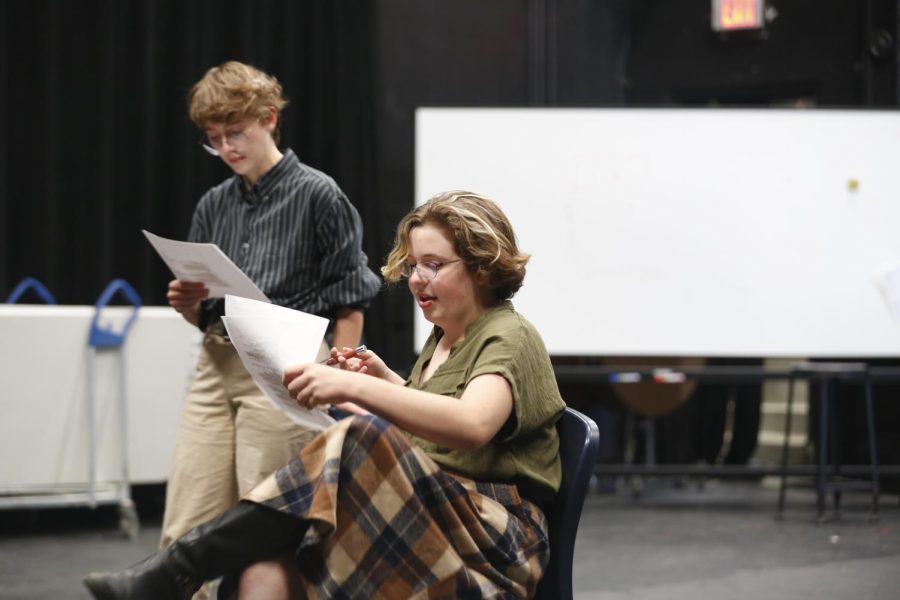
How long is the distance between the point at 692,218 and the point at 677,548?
1.42 m

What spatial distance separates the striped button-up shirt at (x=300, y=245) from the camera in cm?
213

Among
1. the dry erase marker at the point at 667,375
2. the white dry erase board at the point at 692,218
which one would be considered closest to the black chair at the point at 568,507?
the white dry erase board at the point at 692,218

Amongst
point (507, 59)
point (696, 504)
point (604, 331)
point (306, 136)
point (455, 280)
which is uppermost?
point (507, 59)

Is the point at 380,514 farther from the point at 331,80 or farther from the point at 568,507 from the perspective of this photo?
the point at 331,80

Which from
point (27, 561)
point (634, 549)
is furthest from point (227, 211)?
point (634, 549)

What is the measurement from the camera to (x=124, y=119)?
439 cm

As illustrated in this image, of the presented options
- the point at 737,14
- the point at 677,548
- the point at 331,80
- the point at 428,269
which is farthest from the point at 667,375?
the point at 428,269

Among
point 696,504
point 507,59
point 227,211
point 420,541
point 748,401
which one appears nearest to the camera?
point 420,541

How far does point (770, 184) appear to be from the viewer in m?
4.38

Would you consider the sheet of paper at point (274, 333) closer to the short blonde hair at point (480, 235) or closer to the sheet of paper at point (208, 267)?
the short blonde hair at point (480, 235)

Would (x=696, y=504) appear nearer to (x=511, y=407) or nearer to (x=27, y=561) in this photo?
(x=27, y=561)

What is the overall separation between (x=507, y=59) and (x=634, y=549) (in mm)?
2513

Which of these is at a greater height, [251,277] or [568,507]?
[251,277]

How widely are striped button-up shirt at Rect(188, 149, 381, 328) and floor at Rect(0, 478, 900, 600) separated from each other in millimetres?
1254
